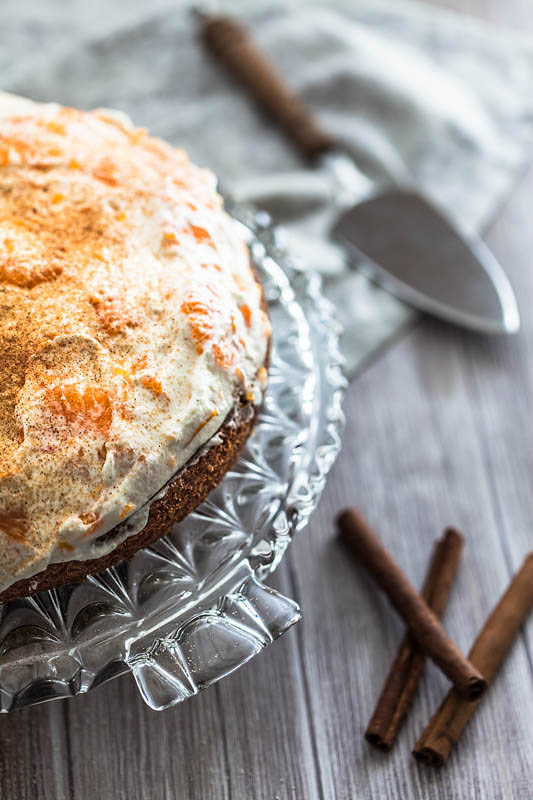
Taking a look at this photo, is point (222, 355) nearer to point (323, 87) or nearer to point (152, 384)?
point (152, 384)

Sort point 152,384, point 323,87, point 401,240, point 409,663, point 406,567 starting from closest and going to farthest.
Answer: point 152,384, point 409,663, point 406,567, point 401,240, point 323,87

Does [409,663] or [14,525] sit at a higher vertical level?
[14,525]

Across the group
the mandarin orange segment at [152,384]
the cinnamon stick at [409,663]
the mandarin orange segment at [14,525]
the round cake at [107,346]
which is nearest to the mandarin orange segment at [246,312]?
the round cake at [107,346]

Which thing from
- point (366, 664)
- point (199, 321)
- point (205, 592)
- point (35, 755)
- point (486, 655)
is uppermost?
point (199, 321)

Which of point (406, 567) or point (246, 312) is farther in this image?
point (406, 567)

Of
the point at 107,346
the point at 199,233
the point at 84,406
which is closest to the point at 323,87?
the point at 199,233

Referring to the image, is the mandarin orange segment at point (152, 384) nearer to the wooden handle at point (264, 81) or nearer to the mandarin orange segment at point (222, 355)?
the mandarin orange segment at point (222, 355)

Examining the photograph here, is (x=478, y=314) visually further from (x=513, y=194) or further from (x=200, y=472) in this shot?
(x=200, y=472)

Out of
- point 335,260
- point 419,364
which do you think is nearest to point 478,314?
point 419,364
